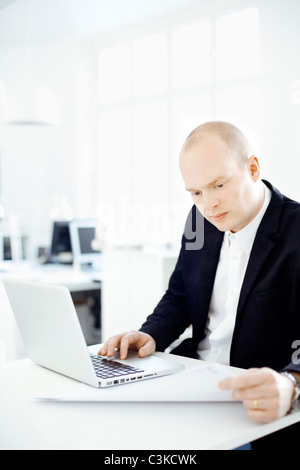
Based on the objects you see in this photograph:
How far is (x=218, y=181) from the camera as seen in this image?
61.9 inches

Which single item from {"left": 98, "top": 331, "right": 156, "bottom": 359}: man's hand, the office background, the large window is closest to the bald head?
{"left": 98, "top": 331, "right": 156, "bottom": 359}: man's hand

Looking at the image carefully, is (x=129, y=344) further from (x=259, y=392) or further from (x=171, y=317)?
(x=259, y=392)

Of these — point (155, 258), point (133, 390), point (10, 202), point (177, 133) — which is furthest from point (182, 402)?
point (10, 202)

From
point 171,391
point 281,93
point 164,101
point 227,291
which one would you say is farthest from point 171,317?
point 164,101

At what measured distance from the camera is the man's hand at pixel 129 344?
4.80 feet

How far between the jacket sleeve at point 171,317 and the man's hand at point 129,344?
8cm

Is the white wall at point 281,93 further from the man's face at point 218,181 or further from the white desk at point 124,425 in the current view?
the white desk at point 124,425

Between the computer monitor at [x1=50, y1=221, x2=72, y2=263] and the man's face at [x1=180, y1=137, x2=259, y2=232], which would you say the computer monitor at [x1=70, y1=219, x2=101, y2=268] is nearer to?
the computer monitor at [x1=50, y1=221, x2=72, y2=263]

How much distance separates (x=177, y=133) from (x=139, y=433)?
557 cm

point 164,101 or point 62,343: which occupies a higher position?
point 164,101

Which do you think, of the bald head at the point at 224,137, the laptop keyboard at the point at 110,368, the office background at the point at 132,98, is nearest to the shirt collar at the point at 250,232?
the bald head at the point at 224,137

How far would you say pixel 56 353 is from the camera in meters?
A: 1.32

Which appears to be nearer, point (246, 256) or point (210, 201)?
point (210, 201)

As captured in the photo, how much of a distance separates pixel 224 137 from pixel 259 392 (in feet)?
2.73
